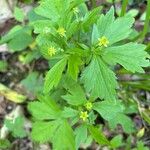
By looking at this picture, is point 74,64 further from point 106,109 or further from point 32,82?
point 32,82

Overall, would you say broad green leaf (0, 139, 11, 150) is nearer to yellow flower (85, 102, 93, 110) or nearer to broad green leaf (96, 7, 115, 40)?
yellow flower (85, 102, 93, 110)

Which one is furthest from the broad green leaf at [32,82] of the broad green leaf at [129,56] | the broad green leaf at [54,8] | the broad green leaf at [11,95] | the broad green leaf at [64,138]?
the broad green leaf at [129,56]

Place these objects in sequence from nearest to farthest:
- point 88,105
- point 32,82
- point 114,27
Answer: point 114,27 → point 88,105 → point 32,82

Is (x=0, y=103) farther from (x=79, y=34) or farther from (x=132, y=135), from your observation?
(x=79, y=34)

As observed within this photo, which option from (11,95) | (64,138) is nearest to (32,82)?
(11,95)

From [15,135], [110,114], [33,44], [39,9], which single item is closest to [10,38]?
[33,44]
